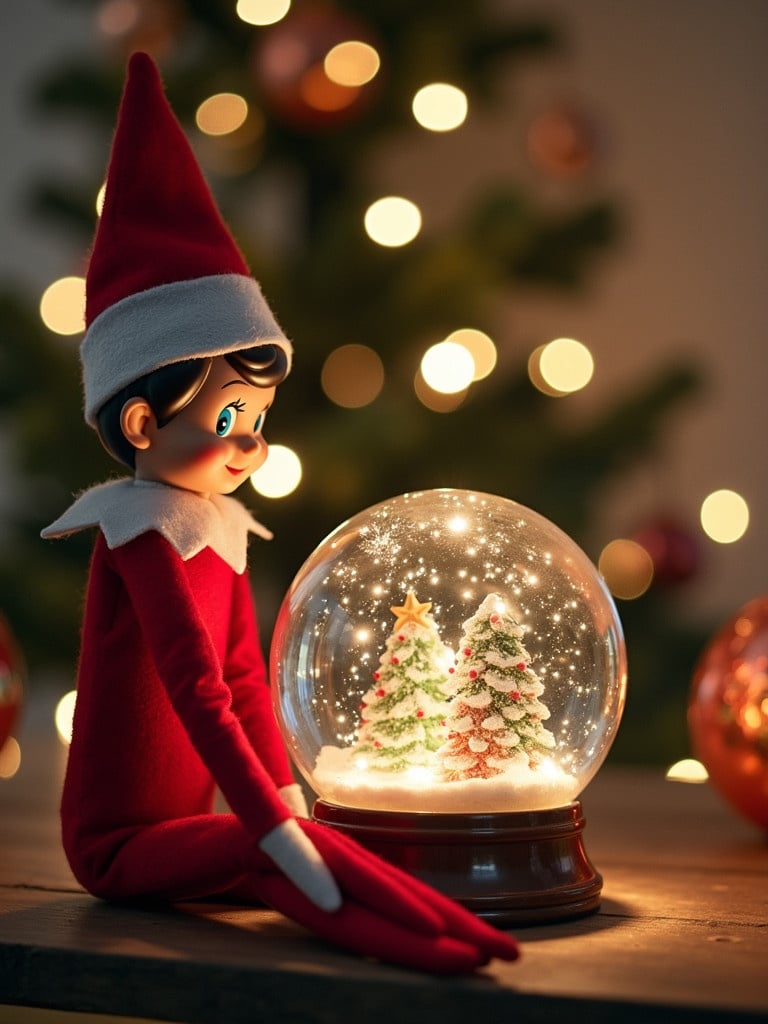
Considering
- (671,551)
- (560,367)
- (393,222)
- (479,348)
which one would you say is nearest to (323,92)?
(393,222)

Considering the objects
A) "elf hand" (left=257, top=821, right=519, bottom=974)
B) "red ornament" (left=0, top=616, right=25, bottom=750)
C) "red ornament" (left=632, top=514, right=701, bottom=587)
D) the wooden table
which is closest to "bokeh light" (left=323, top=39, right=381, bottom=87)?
"red ornament" (left=632, top=514, right=701, bottom=587)

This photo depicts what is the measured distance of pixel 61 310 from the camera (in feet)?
9.77

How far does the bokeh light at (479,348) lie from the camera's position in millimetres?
3146

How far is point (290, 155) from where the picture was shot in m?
3.08

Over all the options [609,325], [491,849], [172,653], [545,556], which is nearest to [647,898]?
[491,849]

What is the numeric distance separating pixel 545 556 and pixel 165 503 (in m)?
0.37

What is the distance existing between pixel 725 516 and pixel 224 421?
2779 mm

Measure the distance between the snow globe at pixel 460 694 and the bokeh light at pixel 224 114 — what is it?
1899 millimetres

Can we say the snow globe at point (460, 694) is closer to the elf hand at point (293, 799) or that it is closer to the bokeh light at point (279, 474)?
the elf hand at point (293, 799)

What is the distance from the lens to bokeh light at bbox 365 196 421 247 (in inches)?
116

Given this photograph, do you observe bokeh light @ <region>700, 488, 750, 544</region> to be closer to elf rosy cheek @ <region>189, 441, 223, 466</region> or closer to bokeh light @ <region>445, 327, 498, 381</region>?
bokeh light @ <region>445, 327, 498, 381</region>

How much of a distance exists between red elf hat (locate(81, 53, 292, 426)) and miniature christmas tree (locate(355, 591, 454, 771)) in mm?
311

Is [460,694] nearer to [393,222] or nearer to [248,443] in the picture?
[248,443]

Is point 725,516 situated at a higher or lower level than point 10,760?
higher
